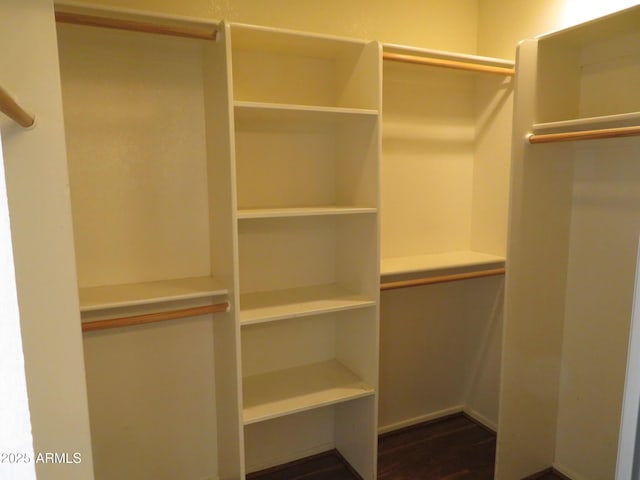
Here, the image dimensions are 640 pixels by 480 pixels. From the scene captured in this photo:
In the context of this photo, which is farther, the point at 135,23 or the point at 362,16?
the point at 362,16

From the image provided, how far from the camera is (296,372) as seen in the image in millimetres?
2322

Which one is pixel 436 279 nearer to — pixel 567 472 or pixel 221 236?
pixel 221 236

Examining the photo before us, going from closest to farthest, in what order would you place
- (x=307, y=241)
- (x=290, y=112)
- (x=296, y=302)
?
(x=290, y=112) → (x=296, y=302) → (x=307, y=241)

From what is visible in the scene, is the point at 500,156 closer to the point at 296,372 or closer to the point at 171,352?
the point at 296,372

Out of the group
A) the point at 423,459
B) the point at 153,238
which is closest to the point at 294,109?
the point at 153,238

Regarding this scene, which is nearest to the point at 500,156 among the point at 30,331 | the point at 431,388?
the point at 431,388

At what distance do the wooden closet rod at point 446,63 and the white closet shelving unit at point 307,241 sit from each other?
158mm

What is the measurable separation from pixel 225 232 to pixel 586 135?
1.57m

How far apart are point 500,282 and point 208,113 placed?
76.0 inches

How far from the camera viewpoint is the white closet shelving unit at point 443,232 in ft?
8.12

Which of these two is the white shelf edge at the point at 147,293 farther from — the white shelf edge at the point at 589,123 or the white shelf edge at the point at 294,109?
the white shelf edge at the point at 589,123

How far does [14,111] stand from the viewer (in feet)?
2.85

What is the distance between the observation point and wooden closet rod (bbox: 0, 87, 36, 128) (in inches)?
31.5

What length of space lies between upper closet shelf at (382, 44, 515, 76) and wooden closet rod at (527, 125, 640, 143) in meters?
0.52
